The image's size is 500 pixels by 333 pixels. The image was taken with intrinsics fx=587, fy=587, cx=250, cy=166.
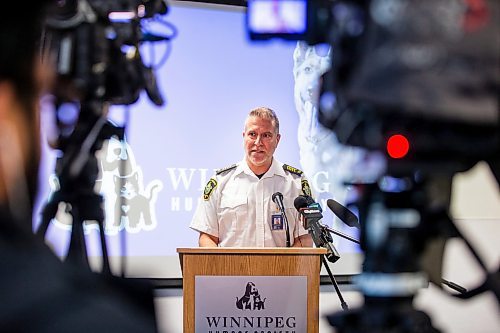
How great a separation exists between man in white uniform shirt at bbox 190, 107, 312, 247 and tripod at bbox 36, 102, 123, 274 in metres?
2.22

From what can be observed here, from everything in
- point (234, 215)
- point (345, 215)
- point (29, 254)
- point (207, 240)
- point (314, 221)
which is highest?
point (29, 254)

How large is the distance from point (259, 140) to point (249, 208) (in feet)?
1.19

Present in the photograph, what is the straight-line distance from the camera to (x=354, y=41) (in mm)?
613

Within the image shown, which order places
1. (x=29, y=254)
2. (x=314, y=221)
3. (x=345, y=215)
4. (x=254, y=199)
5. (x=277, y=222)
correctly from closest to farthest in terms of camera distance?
(x=29, y=254)
(x=345, y=215)
(x=314, y=221)
(x=277, y=222)
(x=254, y=199)

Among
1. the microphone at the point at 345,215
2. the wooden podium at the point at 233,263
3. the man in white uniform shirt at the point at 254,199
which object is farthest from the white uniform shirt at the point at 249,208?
the microphone at the point at 345,215

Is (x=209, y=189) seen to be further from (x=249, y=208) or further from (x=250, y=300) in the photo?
(x=250, y=300)

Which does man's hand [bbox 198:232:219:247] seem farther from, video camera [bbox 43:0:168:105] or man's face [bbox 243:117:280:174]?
video camera [bbox 43:0:168:105]

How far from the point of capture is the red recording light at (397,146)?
64 centimetres

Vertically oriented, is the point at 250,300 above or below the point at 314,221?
below

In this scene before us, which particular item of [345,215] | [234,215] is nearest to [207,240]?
[234,215]

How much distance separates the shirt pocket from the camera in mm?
3088

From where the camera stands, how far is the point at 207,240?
3031 mm

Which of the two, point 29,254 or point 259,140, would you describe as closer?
point 29,254

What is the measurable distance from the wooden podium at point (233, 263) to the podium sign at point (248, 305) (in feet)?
0.06
